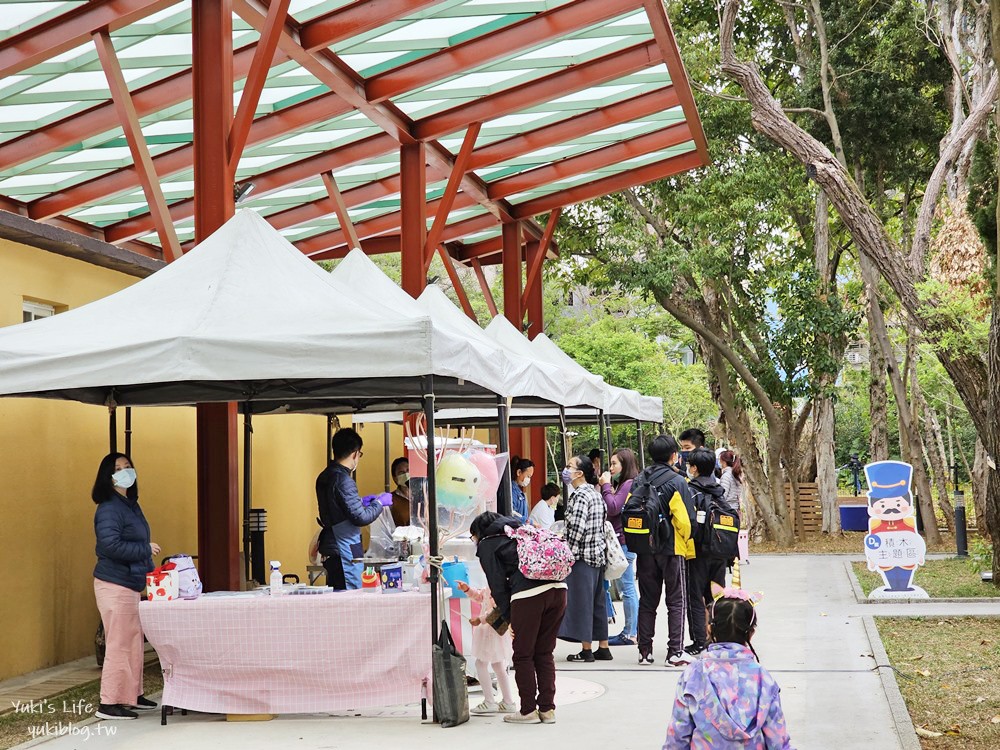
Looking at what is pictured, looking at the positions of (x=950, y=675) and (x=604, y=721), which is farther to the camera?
(x=950, y=675)

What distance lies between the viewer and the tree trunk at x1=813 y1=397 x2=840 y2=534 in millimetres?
24516

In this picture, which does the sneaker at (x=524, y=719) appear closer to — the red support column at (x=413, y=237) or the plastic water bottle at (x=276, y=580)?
the plastic water bottle at (x=276, y=580)

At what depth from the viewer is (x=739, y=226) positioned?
21.1 m

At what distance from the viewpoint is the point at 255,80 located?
903 cm

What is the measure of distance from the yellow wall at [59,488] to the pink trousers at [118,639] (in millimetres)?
2085

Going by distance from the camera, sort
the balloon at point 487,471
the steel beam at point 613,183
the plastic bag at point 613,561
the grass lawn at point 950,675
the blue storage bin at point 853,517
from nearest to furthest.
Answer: the grass lawn at point 950,675, the balloon at point 487,471, the plastic bag at point 613,561, the steel beam at point 613,183, the blue storage bin at point 853,517

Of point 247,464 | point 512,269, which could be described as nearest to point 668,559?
point 247,464

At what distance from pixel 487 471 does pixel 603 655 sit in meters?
2.10

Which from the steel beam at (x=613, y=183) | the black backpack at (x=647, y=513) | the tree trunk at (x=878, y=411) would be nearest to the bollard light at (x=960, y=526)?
the tree trunk at (x=878, y=411)

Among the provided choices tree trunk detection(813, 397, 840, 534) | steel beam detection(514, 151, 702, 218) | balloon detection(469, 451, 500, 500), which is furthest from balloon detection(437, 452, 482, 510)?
tree trunk detection(813, 397, 840, 534)

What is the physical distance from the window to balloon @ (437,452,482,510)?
4734 mm

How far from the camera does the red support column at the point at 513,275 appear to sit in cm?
1998

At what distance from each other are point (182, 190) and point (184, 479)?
4471mm

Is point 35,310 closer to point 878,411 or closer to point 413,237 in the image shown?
point 413,237
